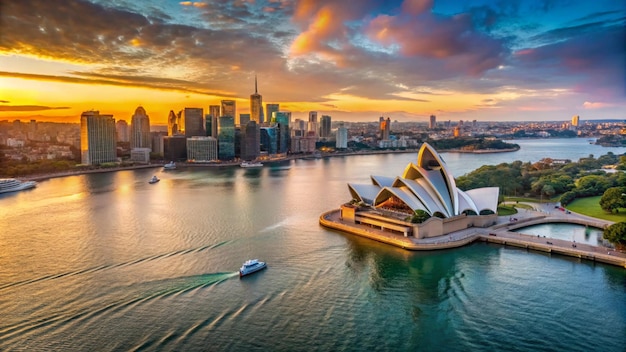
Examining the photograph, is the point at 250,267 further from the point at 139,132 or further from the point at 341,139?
the point at 341,139

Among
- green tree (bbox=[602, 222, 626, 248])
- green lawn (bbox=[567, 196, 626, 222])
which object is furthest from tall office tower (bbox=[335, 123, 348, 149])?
green tree (bbox=[602, 222, 626, 248])

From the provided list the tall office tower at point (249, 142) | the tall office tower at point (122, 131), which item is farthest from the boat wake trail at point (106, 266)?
the tall office tower at point (122, 131)

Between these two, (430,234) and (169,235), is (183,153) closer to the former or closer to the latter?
(169,235)

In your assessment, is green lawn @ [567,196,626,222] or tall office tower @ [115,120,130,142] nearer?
green lawn @ [567,196,626,222]

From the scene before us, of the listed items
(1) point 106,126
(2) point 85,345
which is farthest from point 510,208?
(1) point 106,126

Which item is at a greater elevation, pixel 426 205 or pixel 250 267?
pixel 426 205

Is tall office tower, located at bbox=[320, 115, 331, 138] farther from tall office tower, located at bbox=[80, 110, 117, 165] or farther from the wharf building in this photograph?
the wharf building

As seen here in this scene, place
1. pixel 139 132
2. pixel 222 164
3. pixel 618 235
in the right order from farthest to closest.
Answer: pixel 139 132, pixel 222 164, pixel 618 235

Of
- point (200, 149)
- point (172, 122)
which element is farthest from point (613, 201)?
point (172, 122)
